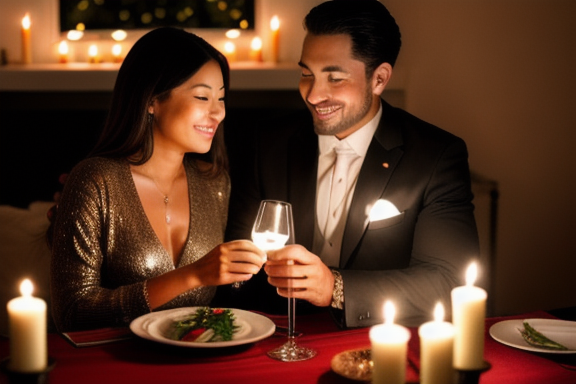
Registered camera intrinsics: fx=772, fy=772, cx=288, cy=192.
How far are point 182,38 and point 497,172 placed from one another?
2.36 m

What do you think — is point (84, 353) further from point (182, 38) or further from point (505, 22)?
point (505, 22)

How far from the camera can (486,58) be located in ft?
14.0

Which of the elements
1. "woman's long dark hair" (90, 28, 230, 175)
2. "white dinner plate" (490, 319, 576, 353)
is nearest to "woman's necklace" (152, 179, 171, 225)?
"woman's long dark hair" (90, 28, 230, 175)

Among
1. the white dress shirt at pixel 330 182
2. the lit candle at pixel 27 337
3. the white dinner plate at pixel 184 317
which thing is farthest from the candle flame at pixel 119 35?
the lit candle at pixel 27 337

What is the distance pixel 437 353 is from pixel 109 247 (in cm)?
145

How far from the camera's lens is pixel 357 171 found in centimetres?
288

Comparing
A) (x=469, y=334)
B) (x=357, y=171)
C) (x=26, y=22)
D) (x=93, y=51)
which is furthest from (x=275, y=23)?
(x=469, y=334)

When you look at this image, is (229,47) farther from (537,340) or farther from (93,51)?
(537,340)

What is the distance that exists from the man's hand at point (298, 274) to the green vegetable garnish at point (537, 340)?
543mm

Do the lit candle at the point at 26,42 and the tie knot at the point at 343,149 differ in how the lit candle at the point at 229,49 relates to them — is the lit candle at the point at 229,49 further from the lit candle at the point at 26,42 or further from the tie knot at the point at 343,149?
the tie knot at the point at 343,149

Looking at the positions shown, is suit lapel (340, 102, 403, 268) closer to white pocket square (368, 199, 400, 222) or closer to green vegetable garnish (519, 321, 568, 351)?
white pocket square (368, 199, 400, 222)

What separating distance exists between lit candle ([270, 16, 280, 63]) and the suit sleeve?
5.93 feet

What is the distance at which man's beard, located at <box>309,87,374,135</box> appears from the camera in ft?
9.07

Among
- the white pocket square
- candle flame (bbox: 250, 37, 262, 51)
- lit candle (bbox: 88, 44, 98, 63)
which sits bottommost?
the white pocket square
